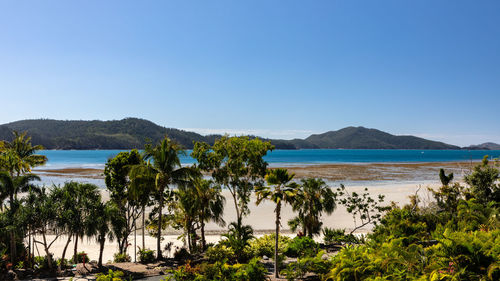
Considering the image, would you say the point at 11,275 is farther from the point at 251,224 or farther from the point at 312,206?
the point at 251,224

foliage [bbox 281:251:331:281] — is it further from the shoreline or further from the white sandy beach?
the shoreline

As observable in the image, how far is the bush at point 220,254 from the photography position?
59.7 feet

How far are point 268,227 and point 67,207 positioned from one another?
64.5 feet

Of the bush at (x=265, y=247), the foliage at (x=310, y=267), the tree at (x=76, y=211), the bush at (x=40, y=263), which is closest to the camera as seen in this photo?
the foliage at (x=310, y=267)

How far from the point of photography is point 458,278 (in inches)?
350

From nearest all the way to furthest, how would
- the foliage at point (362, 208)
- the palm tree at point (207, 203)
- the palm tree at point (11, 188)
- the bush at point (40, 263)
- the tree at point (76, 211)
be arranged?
the tree at point (76, 211) < the palm tree at point (11, 188) < the bush at point (40, 263) < the palm tree at point (207, 203) < the foliage at point (362, 208)

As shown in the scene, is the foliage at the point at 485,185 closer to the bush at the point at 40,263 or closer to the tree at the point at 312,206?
the tree at the point at 312,206

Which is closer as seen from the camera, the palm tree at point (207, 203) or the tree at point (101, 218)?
the tree at point (101, 218)

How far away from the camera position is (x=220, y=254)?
18375mm

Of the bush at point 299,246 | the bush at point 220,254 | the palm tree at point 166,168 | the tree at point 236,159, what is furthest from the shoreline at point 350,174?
the palm tree at point 166,168

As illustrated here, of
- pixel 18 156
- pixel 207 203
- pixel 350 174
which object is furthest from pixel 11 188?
pixel 350 174

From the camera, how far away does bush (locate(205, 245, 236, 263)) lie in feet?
59.7

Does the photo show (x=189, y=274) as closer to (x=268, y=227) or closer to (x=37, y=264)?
(x=37, y=264)

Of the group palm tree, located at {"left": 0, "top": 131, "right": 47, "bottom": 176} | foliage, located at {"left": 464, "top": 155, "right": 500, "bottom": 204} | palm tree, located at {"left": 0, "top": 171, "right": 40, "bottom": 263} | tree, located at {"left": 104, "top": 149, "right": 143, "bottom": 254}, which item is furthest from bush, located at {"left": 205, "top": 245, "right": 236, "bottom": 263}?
foliage, located at {"left": 464, "top": 155, "right": 500, "bottom": 204}
